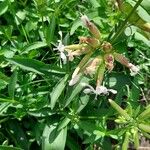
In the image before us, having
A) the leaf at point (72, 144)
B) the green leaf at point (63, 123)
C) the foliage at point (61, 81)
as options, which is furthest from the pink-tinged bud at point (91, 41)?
the leaf at point (72, 144)

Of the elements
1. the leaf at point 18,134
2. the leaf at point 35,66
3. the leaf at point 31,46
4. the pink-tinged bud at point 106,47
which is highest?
the pink-tinged bud at point 106,47

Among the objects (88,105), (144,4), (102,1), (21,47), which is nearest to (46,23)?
(21,47)

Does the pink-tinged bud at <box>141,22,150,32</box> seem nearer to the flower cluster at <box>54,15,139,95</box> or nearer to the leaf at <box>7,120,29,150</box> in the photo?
the flower cluster at <box>54,15,139,95</box>

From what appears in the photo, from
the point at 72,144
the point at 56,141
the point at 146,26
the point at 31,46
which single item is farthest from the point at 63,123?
the point at 146,26

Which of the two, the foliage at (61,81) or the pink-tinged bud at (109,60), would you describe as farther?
the foliage at (61,81)

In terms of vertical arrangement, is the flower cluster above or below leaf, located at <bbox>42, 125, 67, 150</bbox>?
above

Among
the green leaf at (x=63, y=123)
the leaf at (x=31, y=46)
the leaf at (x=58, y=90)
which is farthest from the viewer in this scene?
the leaf at (x=31, y=46)

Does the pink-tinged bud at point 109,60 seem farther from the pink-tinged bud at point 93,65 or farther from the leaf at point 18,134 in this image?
the leaf at point 18,134

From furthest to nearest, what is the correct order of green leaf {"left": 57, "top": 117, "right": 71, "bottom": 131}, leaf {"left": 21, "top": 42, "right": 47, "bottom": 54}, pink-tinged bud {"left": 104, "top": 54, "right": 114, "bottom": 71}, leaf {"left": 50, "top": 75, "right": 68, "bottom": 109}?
leaf {"left": 21, "top": 42, "right": 47, "bottom": 54} < green leaf {"left": 57, "top": 117, "right": 71, "bottom": 131} < leaf {"left": 50, "top": 75, "right": 68, "bottom": 109} < pink-tinged bud {"left": 104, "top": 54, "right": 114, "bottom": 71}

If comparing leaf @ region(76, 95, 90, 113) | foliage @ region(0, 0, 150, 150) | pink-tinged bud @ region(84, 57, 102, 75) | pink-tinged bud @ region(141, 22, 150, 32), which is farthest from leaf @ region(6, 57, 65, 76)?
pink-tinged bud @ region(141, 22, 150, 32)

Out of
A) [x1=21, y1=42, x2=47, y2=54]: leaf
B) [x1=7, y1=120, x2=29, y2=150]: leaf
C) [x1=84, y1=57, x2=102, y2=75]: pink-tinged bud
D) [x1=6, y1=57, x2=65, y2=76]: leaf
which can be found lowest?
[x1=7, y1=120, x2=29, y2=150]: leaf
